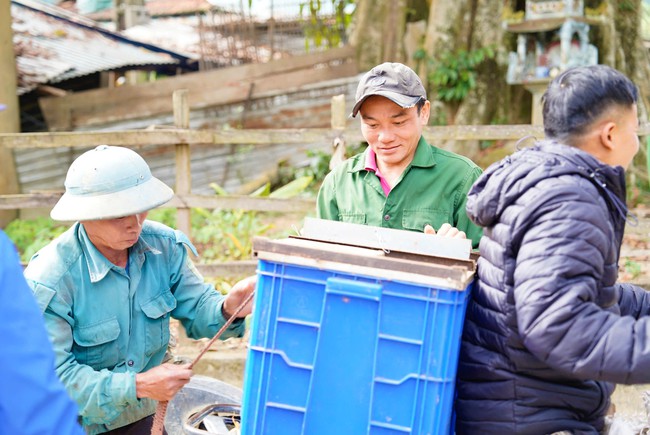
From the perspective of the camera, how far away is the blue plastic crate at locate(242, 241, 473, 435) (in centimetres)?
174

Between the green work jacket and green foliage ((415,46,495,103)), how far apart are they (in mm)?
7382

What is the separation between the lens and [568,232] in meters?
1.61

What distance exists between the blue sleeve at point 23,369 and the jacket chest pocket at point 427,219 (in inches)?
62.1

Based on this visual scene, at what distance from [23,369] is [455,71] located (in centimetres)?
918

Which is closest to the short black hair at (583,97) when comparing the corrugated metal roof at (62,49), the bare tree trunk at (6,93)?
the bare tree trunk at (6,93)

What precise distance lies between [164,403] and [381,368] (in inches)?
34.5

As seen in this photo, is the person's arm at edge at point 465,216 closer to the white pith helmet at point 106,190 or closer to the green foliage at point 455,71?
the white pith helmet at point 106,190

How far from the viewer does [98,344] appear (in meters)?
2.38

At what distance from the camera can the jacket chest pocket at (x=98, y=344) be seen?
236 centimetres

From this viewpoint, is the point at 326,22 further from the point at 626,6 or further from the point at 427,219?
the point at 427,219

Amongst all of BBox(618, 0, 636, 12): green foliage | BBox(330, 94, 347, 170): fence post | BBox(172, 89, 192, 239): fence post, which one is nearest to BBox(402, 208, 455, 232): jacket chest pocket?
BBox(330, 94, 347, 170): fence post

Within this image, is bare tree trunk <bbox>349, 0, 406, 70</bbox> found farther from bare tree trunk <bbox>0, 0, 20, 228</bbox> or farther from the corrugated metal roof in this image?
bare tree trunk <bbox>0, 0, 20, 228</bbox>

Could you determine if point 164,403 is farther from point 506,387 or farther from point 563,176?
point 563,176

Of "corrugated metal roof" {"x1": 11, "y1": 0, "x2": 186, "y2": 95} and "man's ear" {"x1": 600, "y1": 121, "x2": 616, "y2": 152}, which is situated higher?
"corrugated metal roof" {"x1": 11, "y1": 0, "x2": 186, "y2": 95}
